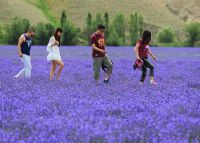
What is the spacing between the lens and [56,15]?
645 ft

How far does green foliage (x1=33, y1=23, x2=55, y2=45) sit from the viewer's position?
11275 cm

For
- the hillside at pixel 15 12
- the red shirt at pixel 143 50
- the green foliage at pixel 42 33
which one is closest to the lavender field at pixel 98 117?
the red shirt at pixel 143 50

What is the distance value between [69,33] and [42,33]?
6204 mm

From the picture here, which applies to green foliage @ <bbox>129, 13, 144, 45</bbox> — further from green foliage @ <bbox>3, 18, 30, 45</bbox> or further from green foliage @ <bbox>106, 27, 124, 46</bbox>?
green foliage @ <bbox>3, 18, 30, 45</bbox>

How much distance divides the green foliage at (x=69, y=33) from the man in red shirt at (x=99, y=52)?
94.6m

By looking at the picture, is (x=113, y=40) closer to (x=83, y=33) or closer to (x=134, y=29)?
(x=134, y=29)

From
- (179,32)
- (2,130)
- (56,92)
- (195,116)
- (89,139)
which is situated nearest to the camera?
(89,139)

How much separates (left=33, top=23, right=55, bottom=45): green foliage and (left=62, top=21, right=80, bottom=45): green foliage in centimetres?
334

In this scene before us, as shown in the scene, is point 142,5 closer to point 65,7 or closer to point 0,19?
point 65,7

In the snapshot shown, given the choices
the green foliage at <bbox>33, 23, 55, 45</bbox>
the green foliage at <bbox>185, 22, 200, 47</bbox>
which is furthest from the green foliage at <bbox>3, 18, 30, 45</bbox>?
the green foliage at <bbox>185, 22, 200, 47</bbox>

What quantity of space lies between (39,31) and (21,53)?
94425 mm

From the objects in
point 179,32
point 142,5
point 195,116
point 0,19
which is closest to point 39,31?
point 0,19

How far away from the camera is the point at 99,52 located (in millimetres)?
18281

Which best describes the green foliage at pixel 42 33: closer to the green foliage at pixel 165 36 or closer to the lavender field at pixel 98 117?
the green foliage at pixel 165 36
